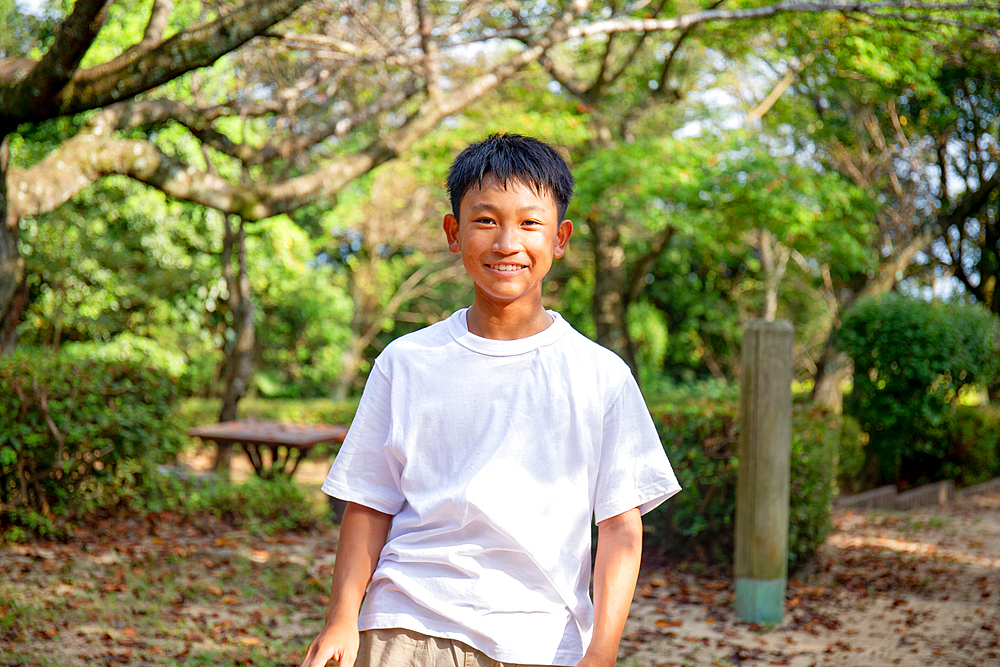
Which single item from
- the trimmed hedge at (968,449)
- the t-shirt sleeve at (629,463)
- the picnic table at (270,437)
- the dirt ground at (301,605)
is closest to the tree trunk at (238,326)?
the picnic table at (270,437)

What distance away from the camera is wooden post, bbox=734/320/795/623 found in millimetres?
4672

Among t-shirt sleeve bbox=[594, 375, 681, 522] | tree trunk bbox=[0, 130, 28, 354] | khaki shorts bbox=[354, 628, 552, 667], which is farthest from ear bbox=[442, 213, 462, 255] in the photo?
tree trunk bbox=[0, 130, 28, 354]

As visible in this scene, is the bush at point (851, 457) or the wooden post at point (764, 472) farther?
the bush at point (851, 457)

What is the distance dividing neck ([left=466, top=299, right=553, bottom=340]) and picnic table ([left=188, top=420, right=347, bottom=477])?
6.43 metres

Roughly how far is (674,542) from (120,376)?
4.35 m

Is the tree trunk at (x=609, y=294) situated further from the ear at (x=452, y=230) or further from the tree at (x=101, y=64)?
the ear at (x=452, y=230)

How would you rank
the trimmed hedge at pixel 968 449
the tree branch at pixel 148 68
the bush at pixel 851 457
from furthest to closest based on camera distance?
the trimmed hedge at pixel 968 449 → the bush at pixel 851 457 → the tree branch at pixel 148 68

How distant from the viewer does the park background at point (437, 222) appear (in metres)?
5.57

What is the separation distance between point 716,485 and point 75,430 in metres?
4.43

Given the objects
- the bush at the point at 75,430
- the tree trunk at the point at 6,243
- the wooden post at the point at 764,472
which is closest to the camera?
the wooden post at the point at 764,472

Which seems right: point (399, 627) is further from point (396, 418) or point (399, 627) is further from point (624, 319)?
point (624, 319)

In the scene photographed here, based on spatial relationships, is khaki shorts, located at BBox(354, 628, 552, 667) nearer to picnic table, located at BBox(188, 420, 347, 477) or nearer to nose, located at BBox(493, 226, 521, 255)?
nose, located at BBox(493, 226, 521, 255)

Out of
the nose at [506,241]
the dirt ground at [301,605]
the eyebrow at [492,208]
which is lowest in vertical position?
the dirt ground at [301,605]

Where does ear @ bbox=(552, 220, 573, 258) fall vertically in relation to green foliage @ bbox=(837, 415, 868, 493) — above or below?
above
